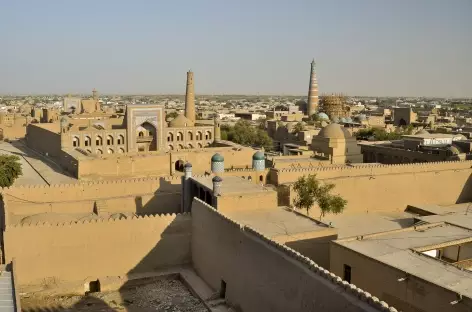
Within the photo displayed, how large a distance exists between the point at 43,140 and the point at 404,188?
23437 millimetres

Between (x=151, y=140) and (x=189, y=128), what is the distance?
2.84m

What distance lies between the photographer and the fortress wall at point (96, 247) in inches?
478

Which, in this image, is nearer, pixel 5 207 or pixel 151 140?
pixel 5 207

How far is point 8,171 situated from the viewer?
21.8m

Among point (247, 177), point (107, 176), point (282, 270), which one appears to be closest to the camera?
point (282, 270)

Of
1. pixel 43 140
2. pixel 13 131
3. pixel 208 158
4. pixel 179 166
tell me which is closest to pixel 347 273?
pixel 208 158

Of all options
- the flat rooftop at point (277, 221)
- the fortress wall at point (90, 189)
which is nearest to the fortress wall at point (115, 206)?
the fortress wall at point (90, 189)

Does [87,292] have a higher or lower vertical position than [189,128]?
lower

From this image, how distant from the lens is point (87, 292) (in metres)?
12.4

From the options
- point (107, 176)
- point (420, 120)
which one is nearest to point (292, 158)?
point (107, 176)

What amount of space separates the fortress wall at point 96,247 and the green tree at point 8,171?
393 inches

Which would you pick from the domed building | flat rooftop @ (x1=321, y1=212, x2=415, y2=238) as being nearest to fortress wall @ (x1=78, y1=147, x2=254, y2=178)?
the domed building

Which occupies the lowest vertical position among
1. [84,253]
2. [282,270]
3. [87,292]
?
[87,292]

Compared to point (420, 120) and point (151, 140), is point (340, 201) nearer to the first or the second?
point (151, 140)
